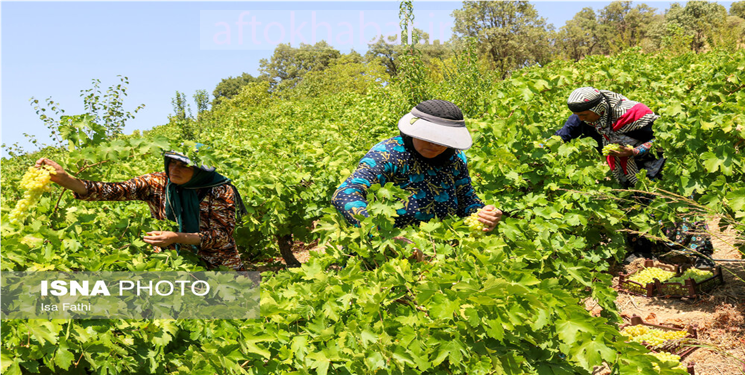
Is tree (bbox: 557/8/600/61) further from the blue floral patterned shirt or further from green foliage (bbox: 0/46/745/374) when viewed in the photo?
the blue floral patterned shirt

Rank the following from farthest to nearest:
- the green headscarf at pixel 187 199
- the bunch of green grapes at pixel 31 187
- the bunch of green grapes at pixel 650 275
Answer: the bunch of green grapes at pixel 650 275 → the green headscarf at pixel 187 199 → the bunch of green grapes at pixel 31 187

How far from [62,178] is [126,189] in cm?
48

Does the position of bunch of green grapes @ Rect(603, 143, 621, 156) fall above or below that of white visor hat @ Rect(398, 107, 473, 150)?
below

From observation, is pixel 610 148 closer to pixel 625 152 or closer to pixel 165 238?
pixel 625 152

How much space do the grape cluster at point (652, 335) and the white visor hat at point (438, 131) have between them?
1.96 meters

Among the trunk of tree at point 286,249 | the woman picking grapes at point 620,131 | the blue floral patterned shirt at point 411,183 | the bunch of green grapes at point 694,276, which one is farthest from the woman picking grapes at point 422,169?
the trunk of tree at point 286,249

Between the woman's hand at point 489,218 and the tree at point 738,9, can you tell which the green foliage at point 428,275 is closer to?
the woman's hand at point 489,218

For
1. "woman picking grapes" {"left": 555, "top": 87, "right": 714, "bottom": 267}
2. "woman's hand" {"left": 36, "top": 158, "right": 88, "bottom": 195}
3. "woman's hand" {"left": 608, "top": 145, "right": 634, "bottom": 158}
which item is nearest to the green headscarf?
"woman's hand" {"left": 36, "top": 158, "right": 88, "bottom": 195}

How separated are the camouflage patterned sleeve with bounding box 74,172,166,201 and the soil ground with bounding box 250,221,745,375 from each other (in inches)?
117

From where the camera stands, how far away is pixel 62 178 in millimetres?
2562

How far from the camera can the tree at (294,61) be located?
295 ft

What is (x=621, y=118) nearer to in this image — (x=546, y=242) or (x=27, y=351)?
(x=546, y=242)

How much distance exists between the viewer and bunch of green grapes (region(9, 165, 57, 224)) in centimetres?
236

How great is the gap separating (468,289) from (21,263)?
66.5 inches
